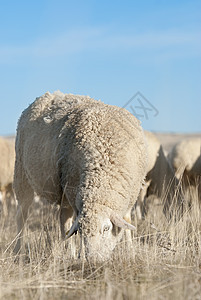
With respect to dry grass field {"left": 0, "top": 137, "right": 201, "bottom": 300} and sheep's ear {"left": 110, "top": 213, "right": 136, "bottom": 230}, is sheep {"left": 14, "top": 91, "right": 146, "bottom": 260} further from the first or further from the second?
dry grass field {"left": 0, "top": 137, "right": 201, "bottom": 300}

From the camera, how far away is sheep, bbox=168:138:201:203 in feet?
36.0

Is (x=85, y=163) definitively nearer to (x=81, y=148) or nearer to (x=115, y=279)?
(x=81, y=148)

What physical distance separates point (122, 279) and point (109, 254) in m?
0.65

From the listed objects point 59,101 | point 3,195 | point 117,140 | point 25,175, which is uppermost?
point 59,101

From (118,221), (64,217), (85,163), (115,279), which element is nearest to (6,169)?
(64,217)

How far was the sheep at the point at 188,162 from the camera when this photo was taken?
1098 centimetres

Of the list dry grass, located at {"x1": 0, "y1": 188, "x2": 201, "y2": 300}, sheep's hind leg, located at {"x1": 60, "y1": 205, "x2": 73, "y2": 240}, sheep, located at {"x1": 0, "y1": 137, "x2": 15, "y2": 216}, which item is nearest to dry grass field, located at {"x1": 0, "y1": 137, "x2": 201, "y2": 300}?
dry grass, located at {"x1": 0, "y1": 188, "x2": 201, "y2": 300}

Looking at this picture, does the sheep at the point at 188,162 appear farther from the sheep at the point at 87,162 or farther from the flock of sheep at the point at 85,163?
the sheep at the point at 87,162

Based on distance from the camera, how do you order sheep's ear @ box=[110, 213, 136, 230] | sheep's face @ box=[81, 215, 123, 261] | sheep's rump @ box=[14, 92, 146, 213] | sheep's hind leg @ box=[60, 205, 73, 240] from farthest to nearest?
sheep's hind leg @ box=[60, 205, 73, 240] → sheep's rump @ box=[14, 92, 146, 213] → sheep's ear @ box=[110, 213, 136, 230] → sheep's face @ box=[81, 215, 123, 261]

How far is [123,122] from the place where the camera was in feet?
17.6

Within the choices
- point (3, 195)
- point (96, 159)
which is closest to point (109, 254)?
point (96, 159)

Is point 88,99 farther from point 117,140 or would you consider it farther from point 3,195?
point 3,195

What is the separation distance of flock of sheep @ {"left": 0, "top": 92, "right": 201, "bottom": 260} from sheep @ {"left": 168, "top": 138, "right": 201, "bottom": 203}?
200 inches

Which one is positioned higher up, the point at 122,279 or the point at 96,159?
the point at 96,159
